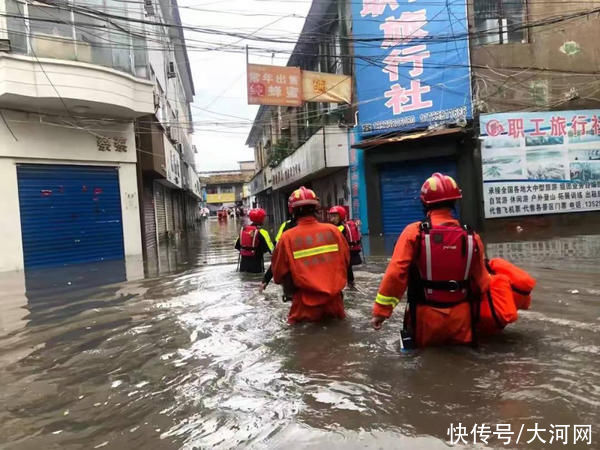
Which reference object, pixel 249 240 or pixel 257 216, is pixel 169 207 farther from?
pixel 257 216

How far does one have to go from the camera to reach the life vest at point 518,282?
3.74 metres

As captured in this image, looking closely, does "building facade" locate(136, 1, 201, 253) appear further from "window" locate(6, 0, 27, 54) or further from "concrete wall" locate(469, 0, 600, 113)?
"concrete wall" locate(469, 0, 600, 113)

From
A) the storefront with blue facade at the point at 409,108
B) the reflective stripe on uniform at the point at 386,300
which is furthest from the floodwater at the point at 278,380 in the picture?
the storefront with blue facade at the point at 409,108

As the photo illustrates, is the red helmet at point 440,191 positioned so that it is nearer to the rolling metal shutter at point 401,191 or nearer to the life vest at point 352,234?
the life vest at point 352,234

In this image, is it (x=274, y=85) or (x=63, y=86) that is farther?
(x=274, y=85)

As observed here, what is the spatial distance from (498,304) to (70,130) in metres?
12.5

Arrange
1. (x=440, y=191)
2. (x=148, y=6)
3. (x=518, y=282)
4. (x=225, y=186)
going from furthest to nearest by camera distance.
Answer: (x=225, y=186) → (x=148, y=6) → (x=518, y=282) → (x=440, y=191)

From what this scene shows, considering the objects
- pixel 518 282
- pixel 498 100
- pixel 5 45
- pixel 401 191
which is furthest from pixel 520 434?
pixel 401 191

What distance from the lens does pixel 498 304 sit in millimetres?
3609

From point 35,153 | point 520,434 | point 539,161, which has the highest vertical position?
point 35,153

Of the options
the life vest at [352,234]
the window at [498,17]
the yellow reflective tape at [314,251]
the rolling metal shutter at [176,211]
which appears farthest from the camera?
the rolling metal shutter at [176,211]

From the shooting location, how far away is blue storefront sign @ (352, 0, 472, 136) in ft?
50.3

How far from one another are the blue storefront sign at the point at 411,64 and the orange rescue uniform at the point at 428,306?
1302 cm

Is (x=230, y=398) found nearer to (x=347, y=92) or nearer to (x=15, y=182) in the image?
(x=15, y=182)
